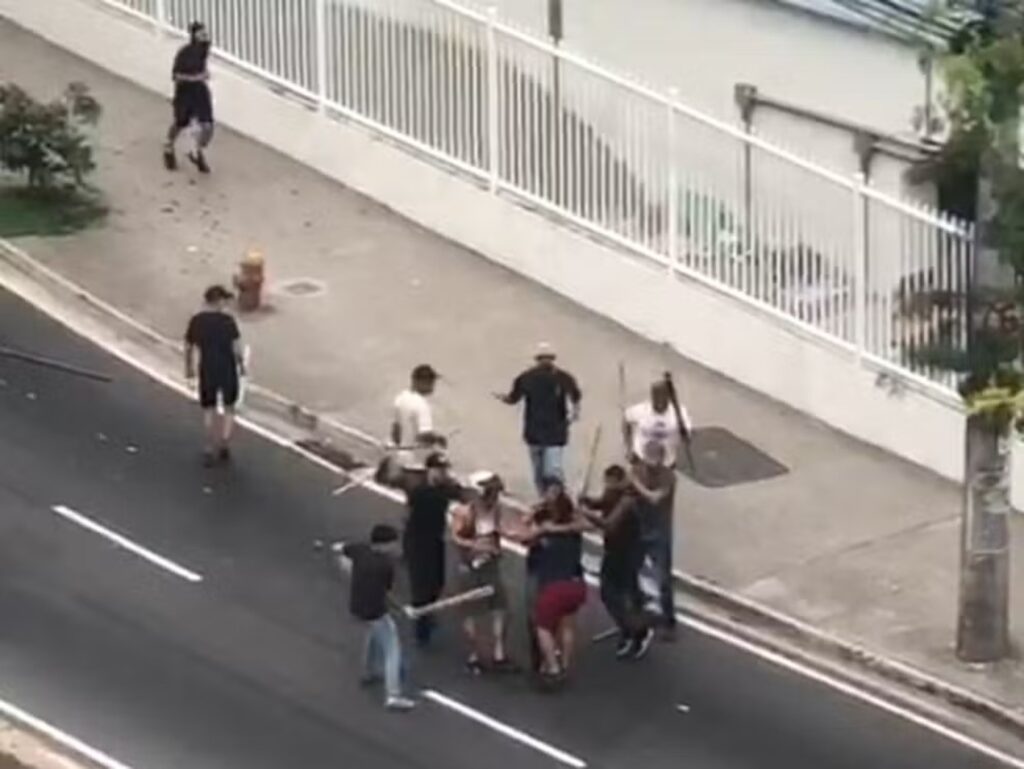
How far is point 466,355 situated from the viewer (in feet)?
88.4

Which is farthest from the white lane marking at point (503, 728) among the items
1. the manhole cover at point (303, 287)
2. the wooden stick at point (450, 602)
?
the manhole cover at point (303, 287)

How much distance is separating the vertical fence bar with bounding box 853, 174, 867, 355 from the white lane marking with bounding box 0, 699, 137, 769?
8.00m

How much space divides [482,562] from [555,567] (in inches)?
20.8

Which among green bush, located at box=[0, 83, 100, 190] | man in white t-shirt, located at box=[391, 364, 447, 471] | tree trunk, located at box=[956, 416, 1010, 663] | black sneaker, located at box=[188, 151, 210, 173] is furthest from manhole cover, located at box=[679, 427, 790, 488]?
black sneaker, located at box=[188, 151, 210, 173]

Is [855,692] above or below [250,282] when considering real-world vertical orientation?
below

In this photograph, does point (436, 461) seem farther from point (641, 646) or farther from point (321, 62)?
point (321, 62)

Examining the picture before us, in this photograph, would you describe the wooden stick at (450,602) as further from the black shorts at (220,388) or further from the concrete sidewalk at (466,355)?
the black shorts at (220,388)

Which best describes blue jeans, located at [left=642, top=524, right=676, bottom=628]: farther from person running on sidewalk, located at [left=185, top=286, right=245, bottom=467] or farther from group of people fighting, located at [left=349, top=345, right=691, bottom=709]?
person running on sidewalk, located at [left=185, top=286, right=245, bottom=467]

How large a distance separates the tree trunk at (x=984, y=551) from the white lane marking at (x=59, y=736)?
5383mm

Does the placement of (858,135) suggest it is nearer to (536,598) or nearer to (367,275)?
(367,275)

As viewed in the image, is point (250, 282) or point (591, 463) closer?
point (591, 463)

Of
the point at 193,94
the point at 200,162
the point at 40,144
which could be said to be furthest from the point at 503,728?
the point at 200,162

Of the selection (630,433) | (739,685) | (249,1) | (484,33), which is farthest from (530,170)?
(739,685)

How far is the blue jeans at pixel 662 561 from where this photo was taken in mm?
21438
